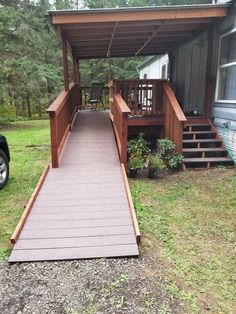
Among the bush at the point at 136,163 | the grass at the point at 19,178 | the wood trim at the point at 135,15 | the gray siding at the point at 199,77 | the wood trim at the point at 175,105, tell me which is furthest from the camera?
the gray siding at the point at 199,77

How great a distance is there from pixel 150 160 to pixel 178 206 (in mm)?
1459

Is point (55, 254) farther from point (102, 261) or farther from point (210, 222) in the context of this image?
point (210, 222)

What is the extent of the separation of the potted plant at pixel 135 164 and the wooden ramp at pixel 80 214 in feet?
0.90

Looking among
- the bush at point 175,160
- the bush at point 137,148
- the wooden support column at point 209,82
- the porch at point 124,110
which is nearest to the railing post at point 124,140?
the porch at point 124,110

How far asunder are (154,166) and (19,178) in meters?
2.77

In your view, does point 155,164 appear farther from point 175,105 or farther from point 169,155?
point 175,105

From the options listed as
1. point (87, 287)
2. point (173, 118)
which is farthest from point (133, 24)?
point (87, 287)

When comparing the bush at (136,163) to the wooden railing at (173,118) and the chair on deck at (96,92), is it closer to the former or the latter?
the wooden railing at (173,118)

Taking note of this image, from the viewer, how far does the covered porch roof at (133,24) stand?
5797 mm

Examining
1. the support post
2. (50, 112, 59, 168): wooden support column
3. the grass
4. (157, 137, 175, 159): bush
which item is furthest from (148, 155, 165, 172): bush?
the grass

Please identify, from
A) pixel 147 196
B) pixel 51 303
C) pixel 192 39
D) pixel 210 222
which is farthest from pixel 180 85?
pixel 51 303

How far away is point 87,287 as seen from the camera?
104 inches

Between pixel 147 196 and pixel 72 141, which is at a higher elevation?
pixel 72 141

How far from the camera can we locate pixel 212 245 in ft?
11.1
